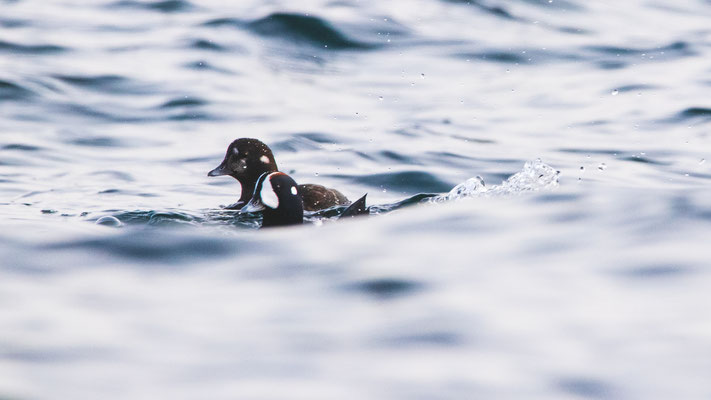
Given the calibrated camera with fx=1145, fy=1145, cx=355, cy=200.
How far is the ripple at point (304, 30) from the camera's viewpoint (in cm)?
1594

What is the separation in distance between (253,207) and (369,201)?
1518 millimetres

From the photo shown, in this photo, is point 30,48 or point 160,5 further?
point 160,5

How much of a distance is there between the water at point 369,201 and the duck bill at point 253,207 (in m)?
0.19

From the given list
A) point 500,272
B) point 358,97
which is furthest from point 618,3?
point 500,272

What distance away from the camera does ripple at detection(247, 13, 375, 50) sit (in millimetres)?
15938

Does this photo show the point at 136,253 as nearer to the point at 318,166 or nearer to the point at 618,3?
the point at 318,166

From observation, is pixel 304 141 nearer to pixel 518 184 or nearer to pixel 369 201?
pixel 369 201

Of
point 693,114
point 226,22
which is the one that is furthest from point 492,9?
point 693,114

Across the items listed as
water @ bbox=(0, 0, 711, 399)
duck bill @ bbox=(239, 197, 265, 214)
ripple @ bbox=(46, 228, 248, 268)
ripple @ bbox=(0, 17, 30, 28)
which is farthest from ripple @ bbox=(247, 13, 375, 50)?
ripple @ bbox=(46, 228, 248, 268)

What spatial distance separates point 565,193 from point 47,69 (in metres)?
9.76

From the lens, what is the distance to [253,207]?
8453mm

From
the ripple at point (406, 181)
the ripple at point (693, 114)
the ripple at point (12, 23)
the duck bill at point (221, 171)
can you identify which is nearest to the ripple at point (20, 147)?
the duck bill at point (221, 171)

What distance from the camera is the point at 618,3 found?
18.7 m

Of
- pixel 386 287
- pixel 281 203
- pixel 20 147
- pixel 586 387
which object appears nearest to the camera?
pixel 586 387
